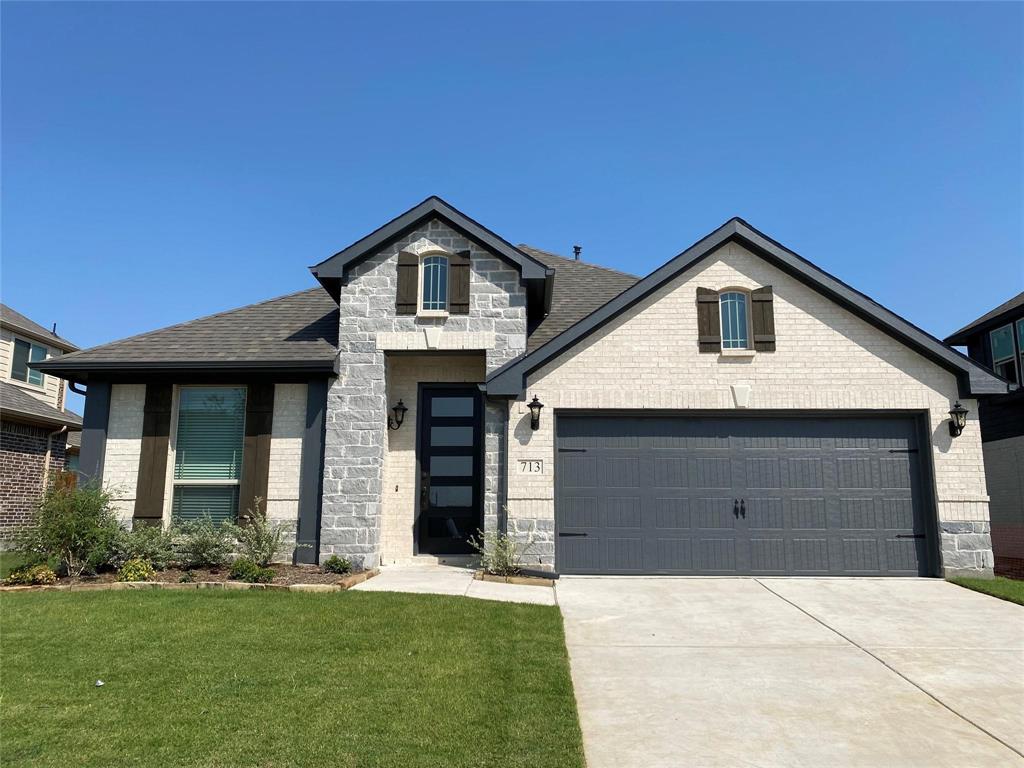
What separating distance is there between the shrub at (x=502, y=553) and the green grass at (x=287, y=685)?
2.21m

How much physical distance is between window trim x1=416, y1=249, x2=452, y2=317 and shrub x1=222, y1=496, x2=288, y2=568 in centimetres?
416

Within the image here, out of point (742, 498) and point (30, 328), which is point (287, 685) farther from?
point (30, 328)

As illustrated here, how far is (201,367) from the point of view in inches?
436

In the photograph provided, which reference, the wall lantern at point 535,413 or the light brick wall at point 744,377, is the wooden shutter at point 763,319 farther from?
the wall lantern at point 535,413

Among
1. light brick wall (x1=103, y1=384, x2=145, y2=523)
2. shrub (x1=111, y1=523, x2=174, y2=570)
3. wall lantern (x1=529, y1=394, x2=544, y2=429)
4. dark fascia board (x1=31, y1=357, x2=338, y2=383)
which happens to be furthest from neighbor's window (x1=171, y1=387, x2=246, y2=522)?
wall lantern (x1=529, y1=394, x2=544, y2=429)

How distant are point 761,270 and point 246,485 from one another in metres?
9.15

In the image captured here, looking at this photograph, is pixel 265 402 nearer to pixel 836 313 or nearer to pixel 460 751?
pixel 460 751

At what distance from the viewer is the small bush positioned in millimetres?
9242

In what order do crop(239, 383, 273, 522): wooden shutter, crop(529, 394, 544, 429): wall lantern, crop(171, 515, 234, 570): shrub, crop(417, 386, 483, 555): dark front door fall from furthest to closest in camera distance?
crop(417, 386, 483, 555): dark front door, crop(239, 383, 273, 522): wooden shutter, crop(529, 394, 544, 429): wall lantern, crop(171, 515, 234, 570): shrub

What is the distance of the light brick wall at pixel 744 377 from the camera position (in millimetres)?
10320

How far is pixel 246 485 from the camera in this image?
11.0 meters

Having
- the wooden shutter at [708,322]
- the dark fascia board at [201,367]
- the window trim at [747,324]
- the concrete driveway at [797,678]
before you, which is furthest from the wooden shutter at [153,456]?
the window trim at [747,324]

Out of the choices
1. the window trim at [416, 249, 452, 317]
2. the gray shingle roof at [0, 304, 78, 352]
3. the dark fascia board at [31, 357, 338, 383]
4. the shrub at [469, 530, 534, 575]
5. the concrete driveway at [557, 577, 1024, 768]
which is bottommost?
the concrete driveway at [557, 577, 1024, 768]

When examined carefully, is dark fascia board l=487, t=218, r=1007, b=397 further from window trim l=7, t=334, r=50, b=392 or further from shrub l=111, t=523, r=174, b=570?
window trim l=7, t=334, r=50, b=392
